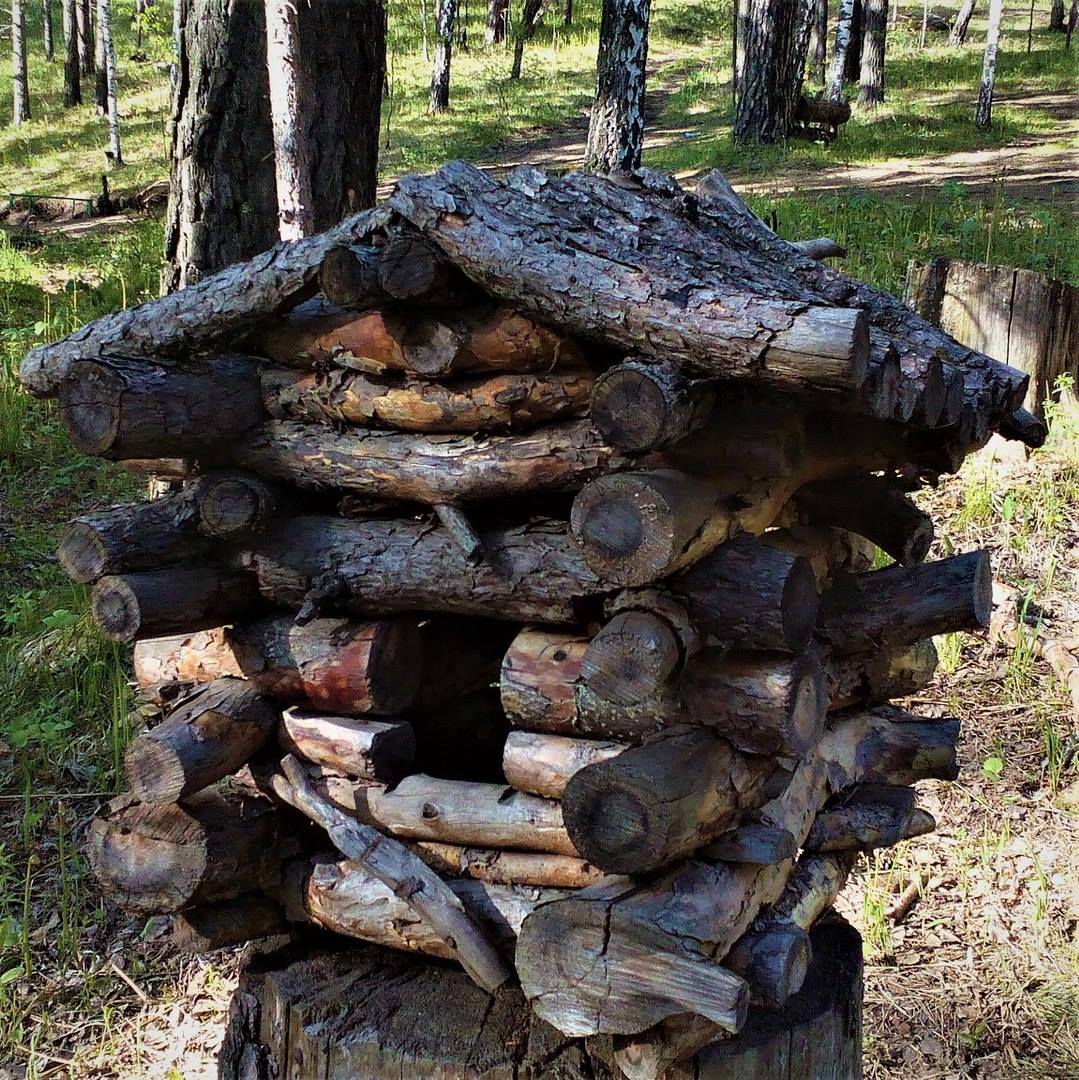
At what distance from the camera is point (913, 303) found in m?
7.42

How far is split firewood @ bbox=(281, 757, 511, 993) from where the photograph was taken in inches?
102

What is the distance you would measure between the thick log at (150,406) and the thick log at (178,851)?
0.89m

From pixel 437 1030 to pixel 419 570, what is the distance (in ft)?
3.51

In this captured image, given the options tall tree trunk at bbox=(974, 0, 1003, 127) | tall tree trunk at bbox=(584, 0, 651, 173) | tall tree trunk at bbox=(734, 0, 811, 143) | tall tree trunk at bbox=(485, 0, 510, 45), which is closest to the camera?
tall tree trunk at bbox=(584, 0, 651, 173)

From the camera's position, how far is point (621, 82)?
33.9 ft

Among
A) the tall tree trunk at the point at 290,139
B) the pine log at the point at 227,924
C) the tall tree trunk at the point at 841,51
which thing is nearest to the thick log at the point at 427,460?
the pine log at the point at 227,924

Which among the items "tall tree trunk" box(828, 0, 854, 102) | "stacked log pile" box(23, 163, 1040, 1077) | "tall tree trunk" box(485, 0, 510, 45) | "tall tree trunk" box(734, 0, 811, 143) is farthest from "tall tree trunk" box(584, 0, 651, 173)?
"tall tree trunk" box(485, 0, 510, 45)

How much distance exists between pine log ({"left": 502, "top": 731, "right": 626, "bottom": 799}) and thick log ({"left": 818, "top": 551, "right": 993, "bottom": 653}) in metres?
0.74

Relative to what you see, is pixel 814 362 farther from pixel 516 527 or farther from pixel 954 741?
pixel 954 741

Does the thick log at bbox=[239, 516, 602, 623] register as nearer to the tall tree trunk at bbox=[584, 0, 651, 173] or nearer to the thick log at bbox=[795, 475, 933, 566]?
the thick log at bbox=[795, 475, 933, 566]

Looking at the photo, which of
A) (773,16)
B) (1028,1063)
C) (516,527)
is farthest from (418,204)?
(773,16)

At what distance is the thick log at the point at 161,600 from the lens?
276 centimetres

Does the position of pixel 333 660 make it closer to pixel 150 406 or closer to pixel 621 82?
pixel 150 406

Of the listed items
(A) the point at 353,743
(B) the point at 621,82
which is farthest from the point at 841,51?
(A) the point at 353,743
